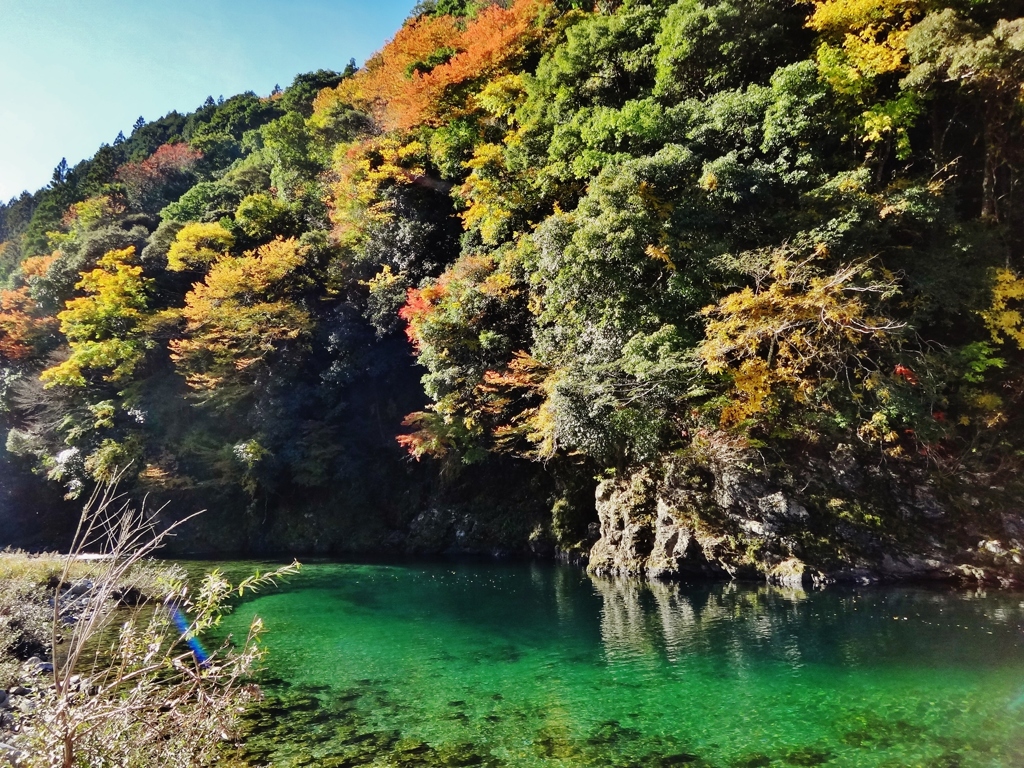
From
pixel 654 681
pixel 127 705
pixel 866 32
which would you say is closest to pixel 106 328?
pixel 654 681

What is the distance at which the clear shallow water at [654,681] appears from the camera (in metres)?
5.66

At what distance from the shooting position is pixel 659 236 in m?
12.2

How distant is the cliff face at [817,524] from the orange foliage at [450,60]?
1355 centimetres

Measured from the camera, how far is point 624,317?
41.2ft

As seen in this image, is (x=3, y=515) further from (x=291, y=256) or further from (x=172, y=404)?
(x=291, y=256)

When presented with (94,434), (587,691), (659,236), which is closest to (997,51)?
(659,236)

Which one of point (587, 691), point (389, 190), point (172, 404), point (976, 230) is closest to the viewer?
point (587, 691)

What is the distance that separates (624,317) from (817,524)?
609 cm

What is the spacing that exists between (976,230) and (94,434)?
89.9 ft

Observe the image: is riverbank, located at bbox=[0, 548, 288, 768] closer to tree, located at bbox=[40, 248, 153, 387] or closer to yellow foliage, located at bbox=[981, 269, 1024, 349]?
yellow foliage, located at bbox=[981, 269, 1024, 349]

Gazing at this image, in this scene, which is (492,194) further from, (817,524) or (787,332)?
(817,524)

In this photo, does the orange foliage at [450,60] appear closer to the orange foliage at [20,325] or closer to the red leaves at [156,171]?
the orange foliage at [20,325]

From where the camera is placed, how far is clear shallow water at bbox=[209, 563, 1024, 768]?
18.6ft

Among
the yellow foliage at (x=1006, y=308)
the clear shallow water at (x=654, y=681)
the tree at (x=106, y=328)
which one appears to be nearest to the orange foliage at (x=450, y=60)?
the tree at (x=106, y=328)
